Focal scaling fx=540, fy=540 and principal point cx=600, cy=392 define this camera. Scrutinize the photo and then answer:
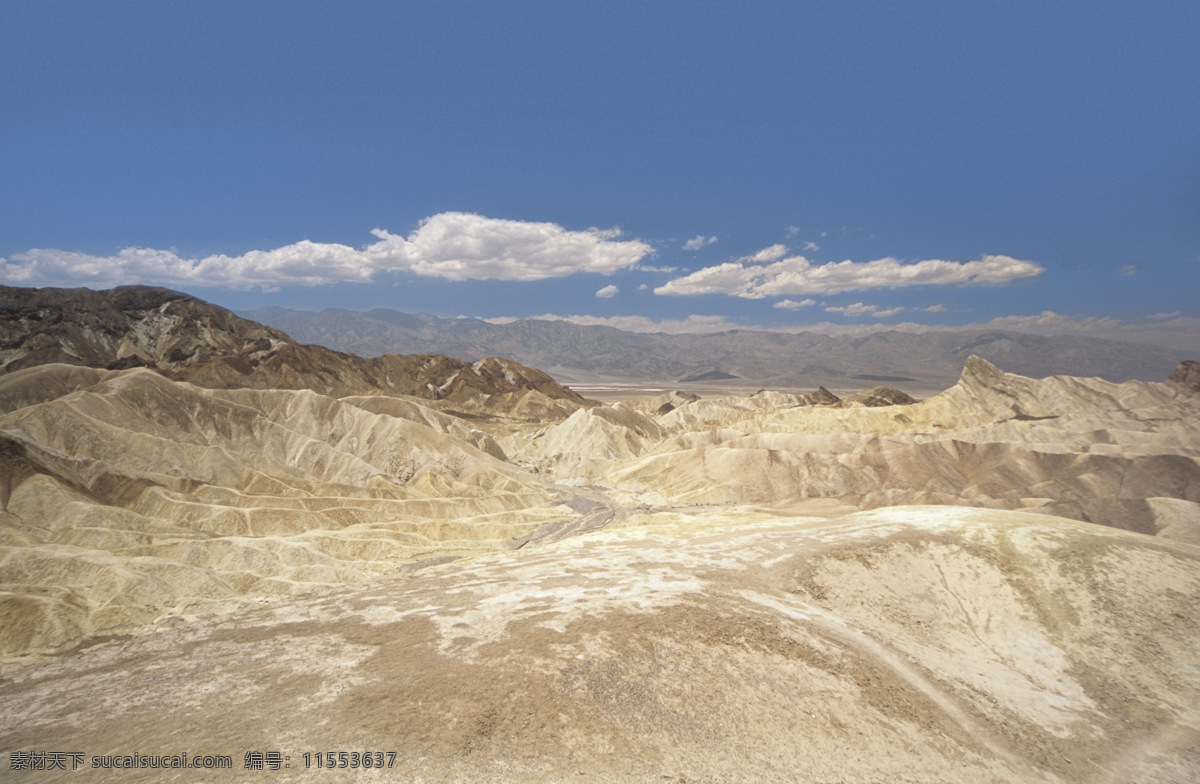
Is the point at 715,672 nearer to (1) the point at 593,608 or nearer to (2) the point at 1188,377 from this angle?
(1) the point at 593,608

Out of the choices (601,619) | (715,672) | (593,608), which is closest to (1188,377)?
(715,672)

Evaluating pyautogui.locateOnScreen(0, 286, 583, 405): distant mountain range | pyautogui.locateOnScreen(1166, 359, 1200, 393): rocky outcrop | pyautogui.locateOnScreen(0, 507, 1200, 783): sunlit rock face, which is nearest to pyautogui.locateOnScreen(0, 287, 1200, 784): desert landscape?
pyautogui.locateOnScreen(0, 507, 1200, 783): sunlit rock face

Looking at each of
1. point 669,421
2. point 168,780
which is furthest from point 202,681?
point 669,421

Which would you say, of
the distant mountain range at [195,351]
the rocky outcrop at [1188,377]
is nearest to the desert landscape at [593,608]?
the rocky outcrop at [1188,377]

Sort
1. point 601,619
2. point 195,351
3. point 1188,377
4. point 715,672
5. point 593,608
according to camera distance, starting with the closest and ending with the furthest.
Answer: point 715,672 → point 601,619 → point 593,608 → point 1188,377 → point 195,351

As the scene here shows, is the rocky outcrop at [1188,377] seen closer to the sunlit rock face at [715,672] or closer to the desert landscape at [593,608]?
the desert landscape at [593,608]

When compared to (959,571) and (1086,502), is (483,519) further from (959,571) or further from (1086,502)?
(1086,502)

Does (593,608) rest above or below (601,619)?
below

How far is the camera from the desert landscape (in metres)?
15.1

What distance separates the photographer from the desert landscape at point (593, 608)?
15.1 metres

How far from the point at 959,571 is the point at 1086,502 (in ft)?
91.9

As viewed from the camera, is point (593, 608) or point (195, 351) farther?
point (195, 351)

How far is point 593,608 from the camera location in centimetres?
2323

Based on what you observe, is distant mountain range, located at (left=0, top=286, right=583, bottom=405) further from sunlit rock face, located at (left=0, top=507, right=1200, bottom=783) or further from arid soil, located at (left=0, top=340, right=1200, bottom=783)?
sunlit rock face, located at (left=0, top=507, right=1200, bottom=783)
